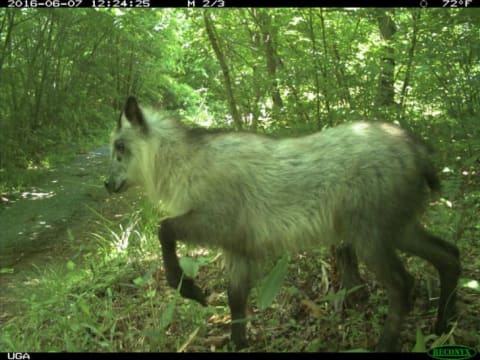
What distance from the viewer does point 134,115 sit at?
365cm

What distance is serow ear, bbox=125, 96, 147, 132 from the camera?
3615 millimetres

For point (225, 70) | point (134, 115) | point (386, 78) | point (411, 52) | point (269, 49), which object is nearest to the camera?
point (134, 115)

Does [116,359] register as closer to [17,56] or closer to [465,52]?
[465,52]

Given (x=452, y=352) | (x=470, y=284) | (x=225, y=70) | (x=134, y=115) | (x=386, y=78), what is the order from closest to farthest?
(x=452, y=352)
(x=470, y=284)
(x=134, y=115)
(x=386, y=78)
(x=225, y=70)

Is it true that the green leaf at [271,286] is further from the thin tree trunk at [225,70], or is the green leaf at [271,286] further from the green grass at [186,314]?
the thin tree trunk at [225,70]

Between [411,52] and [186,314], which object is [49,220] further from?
[411,52]

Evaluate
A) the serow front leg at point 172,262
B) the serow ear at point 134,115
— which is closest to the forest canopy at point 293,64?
the serow ear at point 134,115

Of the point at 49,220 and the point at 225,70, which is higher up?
the point at 225,70

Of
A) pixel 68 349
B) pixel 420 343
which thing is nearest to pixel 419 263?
pixel 420 343

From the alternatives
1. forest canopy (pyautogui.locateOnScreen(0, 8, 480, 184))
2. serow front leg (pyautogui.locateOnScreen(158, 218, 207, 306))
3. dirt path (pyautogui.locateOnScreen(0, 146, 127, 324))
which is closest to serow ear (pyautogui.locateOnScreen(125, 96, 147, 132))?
serow front leg (pyautogui.locateOnScreen(158, 218, 207, 306))

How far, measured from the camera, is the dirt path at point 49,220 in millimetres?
5816

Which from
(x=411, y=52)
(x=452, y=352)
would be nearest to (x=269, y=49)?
(x=411, y=52)

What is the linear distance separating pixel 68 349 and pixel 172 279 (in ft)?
2.88

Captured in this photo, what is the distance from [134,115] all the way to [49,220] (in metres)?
4.41
